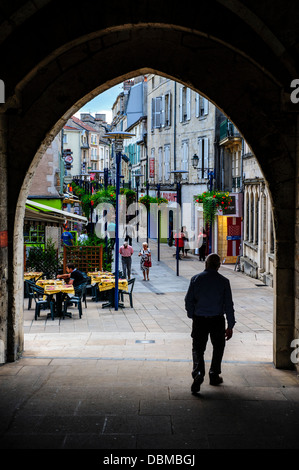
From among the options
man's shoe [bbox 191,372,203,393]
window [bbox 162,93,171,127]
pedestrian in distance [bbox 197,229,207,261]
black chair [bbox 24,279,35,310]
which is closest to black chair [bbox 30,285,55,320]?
black chair [bbox 24,279,35,310]

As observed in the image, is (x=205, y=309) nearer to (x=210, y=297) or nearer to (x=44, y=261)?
(x=210, y=297)

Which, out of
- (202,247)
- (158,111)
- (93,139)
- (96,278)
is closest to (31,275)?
(96,278)

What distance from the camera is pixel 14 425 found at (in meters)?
5.95

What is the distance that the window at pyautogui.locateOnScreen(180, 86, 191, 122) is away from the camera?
36.6 metres

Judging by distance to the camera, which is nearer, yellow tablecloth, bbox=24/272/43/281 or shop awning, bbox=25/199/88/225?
shop awning, bbox=25/199/88/225

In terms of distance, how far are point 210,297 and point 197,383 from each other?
3.18 ft

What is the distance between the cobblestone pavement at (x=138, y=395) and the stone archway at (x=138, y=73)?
38.4 inches

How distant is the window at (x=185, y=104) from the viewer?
120 feet

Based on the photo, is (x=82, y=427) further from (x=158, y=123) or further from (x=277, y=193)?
(x=158, y=123)

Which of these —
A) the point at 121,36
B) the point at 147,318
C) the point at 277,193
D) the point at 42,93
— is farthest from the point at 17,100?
the point at 147,318

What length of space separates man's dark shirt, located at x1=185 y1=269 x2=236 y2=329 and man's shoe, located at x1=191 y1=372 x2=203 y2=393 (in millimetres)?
648

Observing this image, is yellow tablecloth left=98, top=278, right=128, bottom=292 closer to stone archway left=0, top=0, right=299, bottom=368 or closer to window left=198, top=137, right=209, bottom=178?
stone archway left=0, top=0, right=299, bottom=368

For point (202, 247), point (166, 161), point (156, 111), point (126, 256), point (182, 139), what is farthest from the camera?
point (156, 111)

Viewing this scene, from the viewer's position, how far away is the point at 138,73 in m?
9.48
